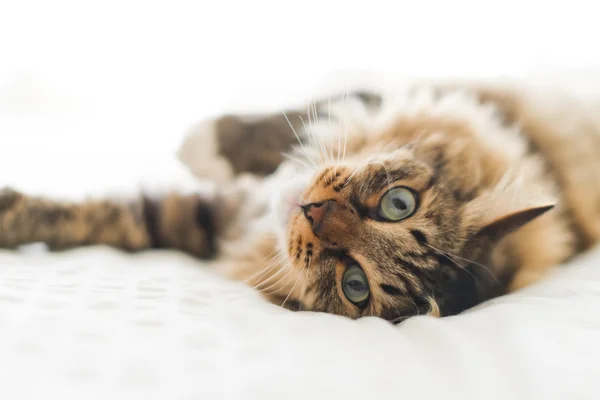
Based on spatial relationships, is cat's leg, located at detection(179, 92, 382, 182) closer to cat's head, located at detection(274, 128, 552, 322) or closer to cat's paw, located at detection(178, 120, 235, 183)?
cat's paw, located at detection(178, 120, 235, 183)

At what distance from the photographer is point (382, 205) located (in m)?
0.92

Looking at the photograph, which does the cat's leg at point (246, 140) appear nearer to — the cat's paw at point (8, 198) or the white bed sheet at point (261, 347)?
the cat's paw at point (8, 198)

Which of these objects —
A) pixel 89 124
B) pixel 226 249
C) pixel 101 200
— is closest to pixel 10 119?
pixel 89 124

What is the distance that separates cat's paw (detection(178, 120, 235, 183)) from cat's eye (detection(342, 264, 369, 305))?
2.16 feet

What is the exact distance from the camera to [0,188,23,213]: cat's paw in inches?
44.3

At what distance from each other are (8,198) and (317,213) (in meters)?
0.73

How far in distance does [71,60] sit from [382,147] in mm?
1117

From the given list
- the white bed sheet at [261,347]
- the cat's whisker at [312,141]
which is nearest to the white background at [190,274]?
the white bed sheet at [261,347]

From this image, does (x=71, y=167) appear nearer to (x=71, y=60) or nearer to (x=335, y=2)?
(x=71, y=60)

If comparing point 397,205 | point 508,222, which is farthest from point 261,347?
point 508,222

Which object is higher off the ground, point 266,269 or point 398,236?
point 398,236

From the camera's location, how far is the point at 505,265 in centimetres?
96

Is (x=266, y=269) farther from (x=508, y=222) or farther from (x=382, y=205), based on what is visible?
(x=508, y=222)

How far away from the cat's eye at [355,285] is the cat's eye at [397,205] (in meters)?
0.11
